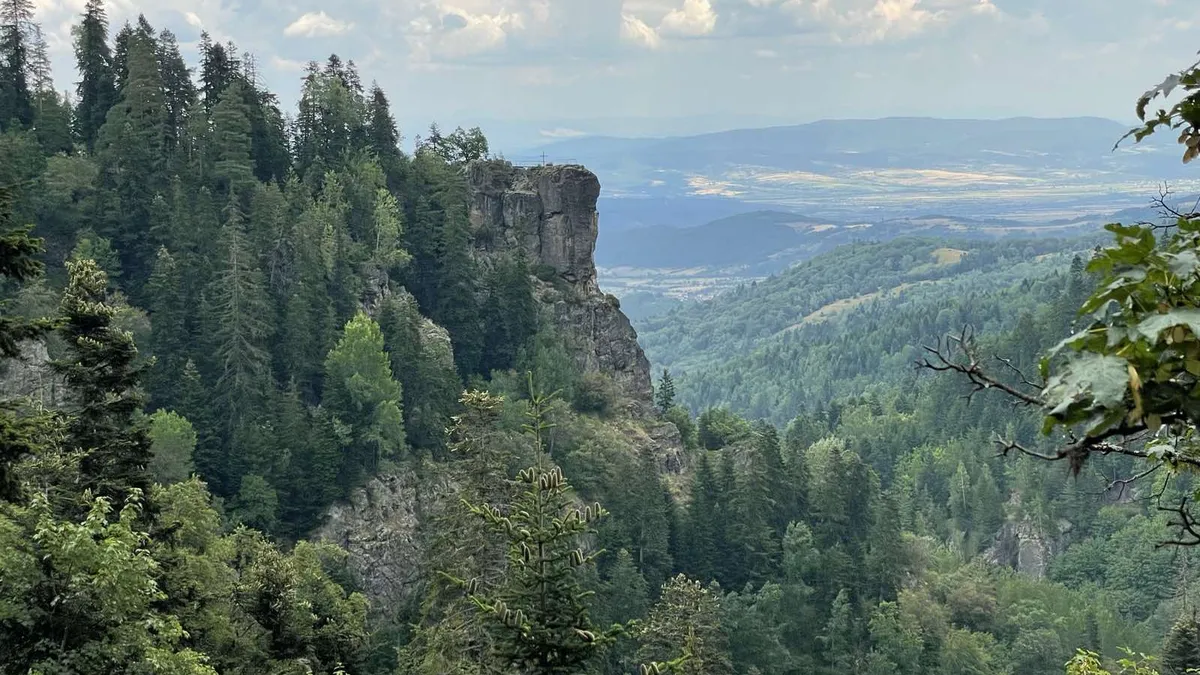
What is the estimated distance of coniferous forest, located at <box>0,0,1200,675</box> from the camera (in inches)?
661

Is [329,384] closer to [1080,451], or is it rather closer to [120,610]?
[120,610]

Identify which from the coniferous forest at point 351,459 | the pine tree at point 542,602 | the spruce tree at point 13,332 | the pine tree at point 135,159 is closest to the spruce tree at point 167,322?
the coniferous forest at point 351,459

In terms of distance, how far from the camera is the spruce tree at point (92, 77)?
6969 cm

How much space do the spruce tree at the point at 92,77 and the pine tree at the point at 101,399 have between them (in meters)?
53.8

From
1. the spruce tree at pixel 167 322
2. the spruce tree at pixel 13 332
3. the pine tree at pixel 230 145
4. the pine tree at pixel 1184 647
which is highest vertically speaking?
the pine tree at pixel 230 145

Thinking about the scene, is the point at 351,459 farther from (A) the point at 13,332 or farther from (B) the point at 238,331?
(A) the point at 13,332

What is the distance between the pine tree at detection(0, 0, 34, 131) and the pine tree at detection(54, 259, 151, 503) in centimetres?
5250

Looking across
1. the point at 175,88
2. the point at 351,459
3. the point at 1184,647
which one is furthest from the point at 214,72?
the point at 1184,647

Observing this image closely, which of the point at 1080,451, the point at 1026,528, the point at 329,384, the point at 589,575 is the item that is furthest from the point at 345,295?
the point at 1026,528

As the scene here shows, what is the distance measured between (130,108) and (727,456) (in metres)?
43.1

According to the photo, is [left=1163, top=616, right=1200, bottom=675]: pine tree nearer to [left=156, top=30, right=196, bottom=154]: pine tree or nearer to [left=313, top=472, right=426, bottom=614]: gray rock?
[left=313, top=472, right=426, bottom=614]: gray rock

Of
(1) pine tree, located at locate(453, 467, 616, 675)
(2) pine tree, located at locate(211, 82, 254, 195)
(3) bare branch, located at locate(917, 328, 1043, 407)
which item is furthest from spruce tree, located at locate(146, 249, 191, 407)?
(3) bare branch, located at locate(917, 328, 1043, 407)

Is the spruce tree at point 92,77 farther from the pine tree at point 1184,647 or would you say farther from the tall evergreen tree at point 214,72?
the pine tree at point 1184,647

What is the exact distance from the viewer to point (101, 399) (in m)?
21.8
